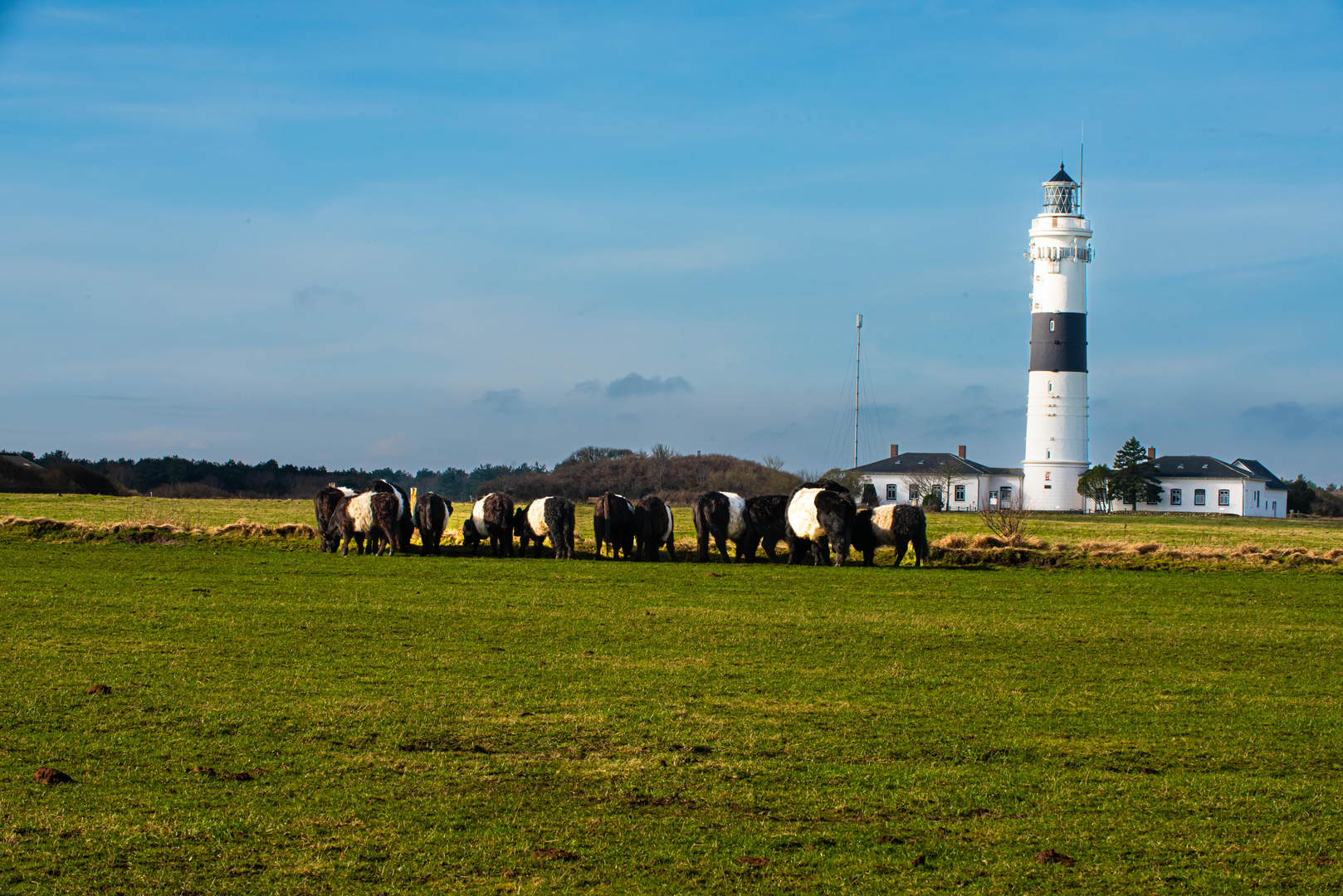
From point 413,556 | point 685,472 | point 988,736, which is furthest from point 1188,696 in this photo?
point 685,472

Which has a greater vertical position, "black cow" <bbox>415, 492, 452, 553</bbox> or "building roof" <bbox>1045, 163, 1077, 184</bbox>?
→ "building roof" <bbox>1045, 163, 1077, 184</bbox>

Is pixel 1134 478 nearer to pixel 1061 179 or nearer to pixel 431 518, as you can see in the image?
pixel 1061 179

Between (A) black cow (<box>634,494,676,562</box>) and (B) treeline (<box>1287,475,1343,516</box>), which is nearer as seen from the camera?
(A) black cow (<box>634,494,676,562</box>)

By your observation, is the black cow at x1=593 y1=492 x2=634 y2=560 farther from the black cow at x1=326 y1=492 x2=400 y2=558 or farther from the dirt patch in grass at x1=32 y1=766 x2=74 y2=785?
the dirt patch in grass at x1=32 y1=766 x2=74 y2=785

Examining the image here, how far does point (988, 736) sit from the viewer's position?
32.3ft

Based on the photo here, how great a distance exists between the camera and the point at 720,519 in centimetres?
2942

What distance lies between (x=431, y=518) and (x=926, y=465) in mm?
81403

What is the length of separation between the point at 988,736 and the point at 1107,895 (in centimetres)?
348

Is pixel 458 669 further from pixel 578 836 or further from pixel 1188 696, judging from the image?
pixel 1188 696

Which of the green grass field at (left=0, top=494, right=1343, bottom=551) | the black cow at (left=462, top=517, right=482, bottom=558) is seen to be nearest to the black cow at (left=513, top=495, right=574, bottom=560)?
the black cow at (left=462, top=517, right=482, bottom=558)

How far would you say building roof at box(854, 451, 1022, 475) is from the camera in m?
101

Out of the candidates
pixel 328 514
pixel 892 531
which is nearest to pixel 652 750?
pixel 892 531

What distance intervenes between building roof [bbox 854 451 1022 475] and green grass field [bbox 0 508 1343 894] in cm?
8495

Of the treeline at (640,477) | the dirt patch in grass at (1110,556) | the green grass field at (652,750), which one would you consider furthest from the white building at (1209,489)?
the green grass field at (652,750)
